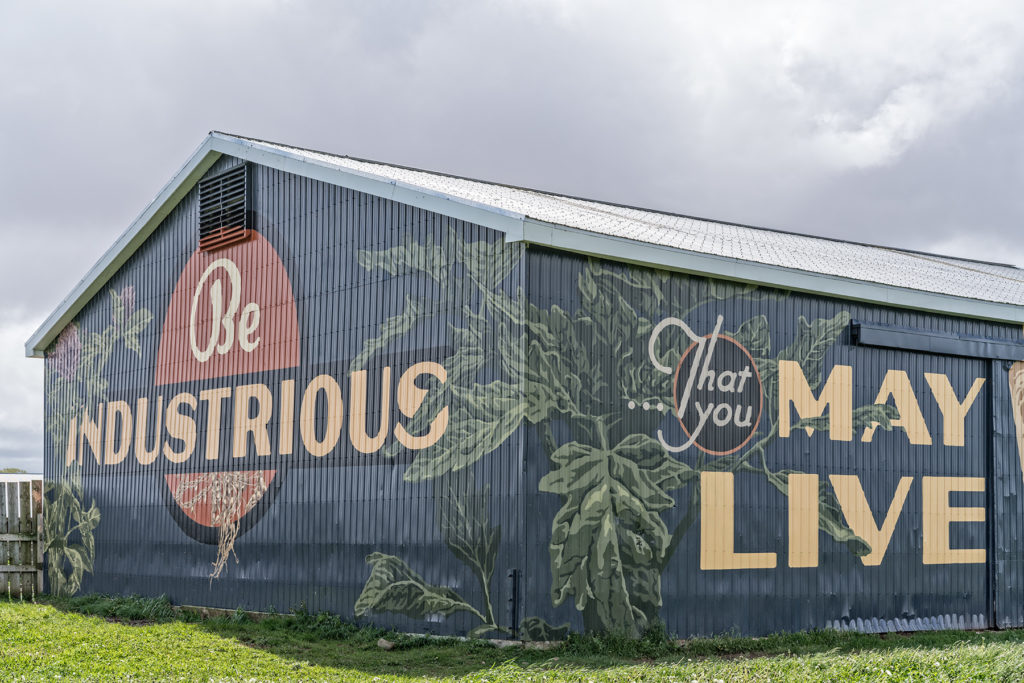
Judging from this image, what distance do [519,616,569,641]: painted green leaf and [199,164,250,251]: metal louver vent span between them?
29.9ft

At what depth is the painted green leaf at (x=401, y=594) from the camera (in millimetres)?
15535

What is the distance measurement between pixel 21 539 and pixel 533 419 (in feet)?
47.8

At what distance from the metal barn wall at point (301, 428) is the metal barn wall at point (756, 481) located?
0.78 m

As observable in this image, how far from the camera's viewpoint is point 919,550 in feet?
61.1

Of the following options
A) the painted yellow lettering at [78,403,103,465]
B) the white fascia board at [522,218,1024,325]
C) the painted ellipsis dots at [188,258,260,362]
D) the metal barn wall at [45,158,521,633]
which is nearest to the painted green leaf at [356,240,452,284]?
the metal barn wall at [45,158,521,633]

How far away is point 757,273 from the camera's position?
1694 cm

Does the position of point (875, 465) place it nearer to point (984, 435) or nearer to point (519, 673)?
point (984, 435)

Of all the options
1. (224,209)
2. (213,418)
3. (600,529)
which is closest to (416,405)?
(600,529)

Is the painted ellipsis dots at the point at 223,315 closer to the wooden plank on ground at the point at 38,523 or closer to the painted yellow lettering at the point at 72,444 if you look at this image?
the painted yellow lettering at the point at 72,444

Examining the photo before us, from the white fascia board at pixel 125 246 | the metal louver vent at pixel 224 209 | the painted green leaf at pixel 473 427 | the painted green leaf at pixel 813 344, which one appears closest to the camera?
the painted green leaf at pixel 473 427

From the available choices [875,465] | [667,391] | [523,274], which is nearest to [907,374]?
[875,465]

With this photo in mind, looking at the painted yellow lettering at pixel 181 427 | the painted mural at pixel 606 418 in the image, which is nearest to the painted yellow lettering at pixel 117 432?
the painted yellow lettering at pixel 181 427

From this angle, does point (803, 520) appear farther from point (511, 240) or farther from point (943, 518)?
point (511, 240)

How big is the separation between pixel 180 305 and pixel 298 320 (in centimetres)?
392
